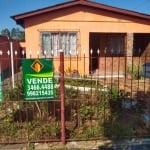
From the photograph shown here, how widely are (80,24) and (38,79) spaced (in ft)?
27.6

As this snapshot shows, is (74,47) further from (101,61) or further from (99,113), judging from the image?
(99,113)

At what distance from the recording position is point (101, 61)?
15234 millimetres

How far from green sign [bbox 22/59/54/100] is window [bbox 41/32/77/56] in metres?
8.00

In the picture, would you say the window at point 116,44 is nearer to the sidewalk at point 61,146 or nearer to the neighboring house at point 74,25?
the neighboring house at point 74,25

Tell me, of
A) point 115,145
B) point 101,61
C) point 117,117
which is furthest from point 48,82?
point 101,61

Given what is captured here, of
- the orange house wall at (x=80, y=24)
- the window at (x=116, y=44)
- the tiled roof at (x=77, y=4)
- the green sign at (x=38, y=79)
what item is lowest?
the green sign at (x=38, y=79)

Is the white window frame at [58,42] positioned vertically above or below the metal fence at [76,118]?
above

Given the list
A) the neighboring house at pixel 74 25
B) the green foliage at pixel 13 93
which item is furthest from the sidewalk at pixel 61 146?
the neighboring house at pixel 74 25

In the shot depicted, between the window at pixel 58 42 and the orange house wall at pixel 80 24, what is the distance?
247mm

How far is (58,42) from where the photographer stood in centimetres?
1320

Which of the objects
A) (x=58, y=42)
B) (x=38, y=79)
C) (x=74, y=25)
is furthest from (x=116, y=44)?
(x=38, y=79)

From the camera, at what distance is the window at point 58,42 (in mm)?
13031

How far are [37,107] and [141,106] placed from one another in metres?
2.74

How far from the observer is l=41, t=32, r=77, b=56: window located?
13.0 metres
